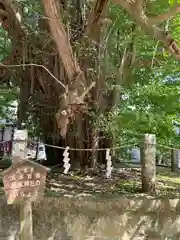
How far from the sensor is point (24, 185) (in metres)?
3.33

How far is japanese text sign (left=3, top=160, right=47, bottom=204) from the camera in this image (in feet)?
10.8

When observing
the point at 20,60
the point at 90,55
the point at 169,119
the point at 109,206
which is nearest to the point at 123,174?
the point at 169,119

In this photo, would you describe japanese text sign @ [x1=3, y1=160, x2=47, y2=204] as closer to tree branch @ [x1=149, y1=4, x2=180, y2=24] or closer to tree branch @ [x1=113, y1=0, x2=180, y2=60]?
tree branch @ [x1=113, y1=0, x2=180, y2=60]

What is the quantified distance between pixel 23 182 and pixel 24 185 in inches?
1.4

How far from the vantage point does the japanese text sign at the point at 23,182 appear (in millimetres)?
3289

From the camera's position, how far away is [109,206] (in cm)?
453

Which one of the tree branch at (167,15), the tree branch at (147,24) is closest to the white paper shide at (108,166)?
the tree branch at (147,24)

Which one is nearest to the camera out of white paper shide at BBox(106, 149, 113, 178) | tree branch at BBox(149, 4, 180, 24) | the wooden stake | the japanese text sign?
the japanese text sign

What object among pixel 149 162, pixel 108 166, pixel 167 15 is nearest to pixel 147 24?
pixel 167 15

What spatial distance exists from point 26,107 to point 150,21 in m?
3.43

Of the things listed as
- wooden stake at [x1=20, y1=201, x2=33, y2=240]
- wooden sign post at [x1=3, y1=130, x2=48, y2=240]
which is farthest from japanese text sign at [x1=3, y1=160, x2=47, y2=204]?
wooden stake at [x1=20, y1=201, x2=33, y2=240]

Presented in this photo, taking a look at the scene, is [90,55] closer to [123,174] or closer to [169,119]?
[169,119]

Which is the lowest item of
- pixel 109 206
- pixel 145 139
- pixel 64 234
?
pixel 64 234

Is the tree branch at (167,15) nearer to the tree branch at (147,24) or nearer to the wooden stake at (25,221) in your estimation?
the tree branch at (147,24)
